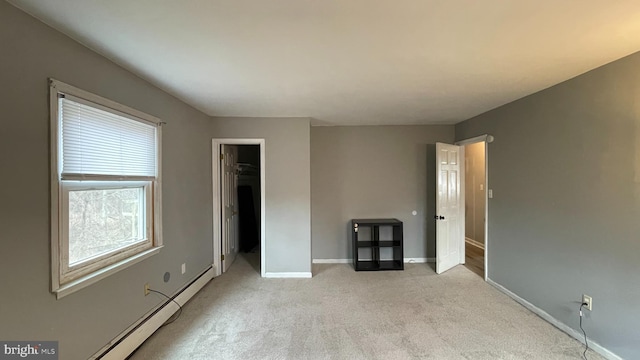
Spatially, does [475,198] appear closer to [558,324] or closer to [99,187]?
[558,324]

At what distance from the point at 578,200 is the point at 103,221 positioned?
13.2 feet

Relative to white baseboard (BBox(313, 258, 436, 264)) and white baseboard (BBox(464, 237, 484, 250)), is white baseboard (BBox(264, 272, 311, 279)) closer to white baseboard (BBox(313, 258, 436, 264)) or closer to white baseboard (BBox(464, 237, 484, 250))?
white baseboard (BBox(313, 258, 436, 264))

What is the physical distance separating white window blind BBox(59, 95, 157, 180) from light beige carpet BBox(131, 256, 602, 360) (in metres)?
1.52

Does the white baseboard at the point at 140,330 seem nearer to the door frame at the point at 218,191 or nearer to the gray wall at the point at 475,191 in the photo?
the door frame at the point at 218,191

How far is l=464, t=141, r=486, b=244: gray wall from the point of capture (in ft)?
18.0

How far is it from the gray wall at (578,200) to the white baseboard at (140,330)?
3845 mm

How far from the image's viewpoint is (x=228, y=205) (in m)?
4.34

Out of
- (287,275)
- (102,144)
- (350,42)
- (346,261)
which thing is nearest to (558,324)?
(346,261)

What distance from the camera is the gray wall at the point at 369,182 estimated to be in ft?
15.2

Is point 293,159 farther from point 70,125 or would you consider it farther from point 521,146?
point 521,146

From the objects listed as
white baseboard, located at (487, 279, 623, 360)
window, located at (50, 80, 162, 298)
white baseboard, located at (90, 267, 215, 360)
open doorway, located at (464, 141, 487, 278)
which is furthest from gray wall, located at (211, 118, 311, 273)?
open doorway, located at (464, 141, 487, 278)

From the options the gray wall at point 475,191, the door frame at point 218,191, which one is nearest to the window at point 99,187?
the door frame at point 218,191

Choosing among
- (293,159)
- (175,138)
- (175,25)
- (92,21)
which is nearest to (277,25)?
(175,25)

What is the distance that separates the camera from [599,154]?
7.33 ft
